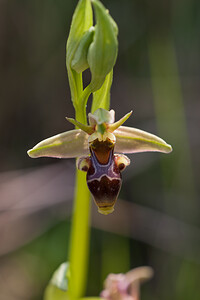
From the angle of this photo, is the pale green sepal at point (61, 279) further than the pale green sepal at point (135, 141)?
Yes

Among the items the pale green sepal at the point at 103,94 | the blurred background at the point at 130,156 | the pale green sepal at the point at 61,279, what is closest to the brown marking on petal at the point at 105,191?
the pale green sepal at the point at 103,94

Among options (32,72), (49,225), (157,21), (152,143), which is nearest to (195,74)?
(157,21)

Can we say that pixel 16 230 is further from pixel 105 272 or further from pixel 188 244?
pixel 188 244

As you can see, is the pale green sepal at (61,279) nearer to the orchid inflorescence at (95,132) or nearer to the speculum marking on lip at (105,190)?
the orchid inflorescence at (95,132)

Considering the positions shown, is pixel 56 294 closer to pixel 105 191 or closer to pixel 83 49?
pixel 105 191

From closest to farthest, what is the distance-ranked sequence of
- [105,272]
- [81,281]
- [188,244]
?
[81,281] < [105,272] < [188,244]

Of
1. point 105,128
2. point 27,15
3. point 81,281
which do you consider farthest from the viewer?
point 27,15

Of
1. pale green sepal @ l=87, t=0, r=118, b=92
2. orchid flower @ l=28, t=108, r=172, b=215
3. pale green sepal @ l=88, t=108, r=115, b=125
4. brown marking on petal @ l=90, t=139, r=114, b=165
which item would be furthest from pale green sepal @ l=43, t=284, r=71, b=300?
pale green sepal @ l=87, t=0, r=118, b=92

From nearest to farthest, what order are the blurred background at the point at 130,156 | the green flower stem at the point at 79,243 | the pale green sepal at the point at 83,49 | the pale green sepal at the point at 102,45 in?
the pale green sepal at the point at 102,45
the pale green sepal at the point at 83,49
the green flower stem at the point at 79,243
the blurred background at the point at 130,156
